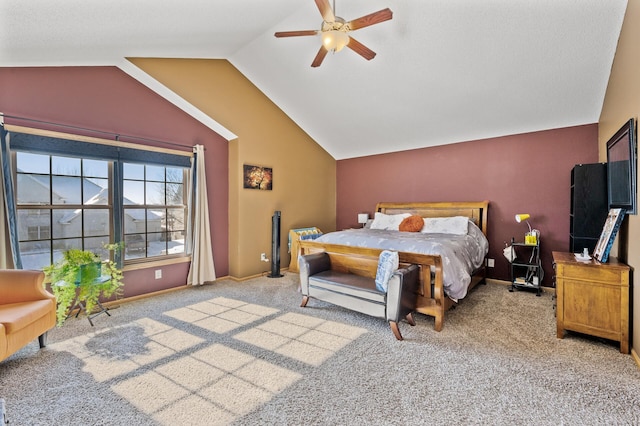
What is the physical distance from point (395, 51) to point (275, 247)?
3438 mm

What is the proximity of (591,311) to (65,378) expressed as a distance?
13.8 ft

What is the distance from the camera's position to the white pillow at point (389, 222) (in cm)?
503

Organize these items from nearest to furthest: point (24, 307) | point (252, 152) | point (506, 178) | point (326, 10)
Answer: point (24, 307), point (326, 10), point (506, 178), point (252, 152)

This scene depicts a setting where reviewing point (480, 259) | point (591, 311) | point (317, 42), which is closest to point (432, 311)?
point (591, 311)

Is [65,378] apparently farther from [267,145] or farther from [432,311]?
[267,145]

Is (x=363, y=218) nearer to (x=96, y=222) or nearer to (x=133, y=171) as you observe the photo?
(x=133, y=171)

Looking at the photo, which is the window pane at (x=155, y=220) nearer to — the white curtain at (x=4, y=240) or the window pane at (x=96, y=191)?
the window pane at (x=96, y=191)

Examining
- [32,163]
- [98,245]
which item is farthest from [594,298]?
[32,163]

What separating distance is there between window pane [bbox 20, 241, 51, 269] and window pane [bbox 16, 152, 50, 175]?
0.78 meters

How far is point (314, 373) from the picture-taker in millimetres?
2113

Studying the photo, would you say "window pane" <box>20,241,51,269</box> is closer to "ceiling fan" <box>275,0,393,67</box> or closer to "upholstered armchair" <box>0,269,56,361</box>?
"upholstered armchair" <box>0,269,56,361</box>

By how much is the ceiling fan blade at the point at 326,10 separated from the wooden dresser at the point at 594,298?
118 inches

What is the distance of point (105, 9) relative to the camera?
2.28 m

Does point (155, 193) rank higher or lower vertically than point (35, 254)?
higher
